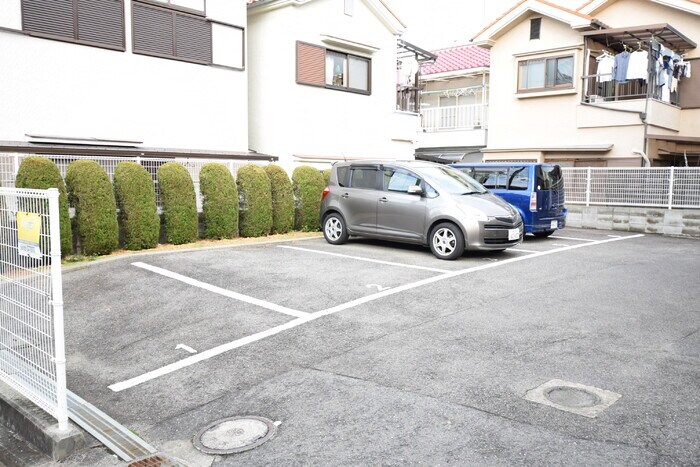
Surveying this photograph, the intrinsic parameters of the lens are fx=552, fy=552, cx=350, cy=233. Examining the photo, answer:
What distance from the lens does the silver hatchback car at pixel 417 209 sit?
940 cm

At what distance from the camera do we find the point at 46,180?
897 cm

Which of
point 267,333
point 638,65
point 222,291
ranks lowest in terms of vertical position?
point 267,333

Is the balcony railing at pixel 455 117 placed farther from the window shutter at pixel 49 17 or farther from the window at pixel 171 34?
the window shutter at pixel 49 17

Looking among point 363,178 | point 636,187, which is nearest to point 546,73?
point 636,187

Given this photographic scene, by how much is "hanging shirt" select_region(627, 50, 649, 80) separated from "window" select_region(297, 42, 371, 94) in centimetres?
847

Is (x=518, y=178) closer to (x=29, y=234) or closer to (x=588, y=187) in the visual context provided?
(x=588, y=187)

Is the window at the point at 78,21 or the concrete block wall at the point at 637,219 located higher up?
the window at the point at 78,21

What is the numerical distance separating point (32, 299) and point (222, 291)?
11.0ft

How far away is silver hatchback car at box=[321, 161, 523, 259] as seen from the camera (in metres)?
9.40

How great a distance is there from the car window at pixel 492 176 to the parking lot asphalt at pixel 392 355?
362 cm

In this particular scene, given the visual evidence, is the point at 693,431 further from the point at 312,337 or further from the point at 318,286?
the point at 318,286

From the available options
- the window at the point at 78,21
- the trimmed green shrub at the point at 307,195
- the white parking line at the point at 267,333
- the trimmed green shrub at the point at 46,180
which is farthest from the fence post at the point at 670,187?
the trimmed green shrub at the point at 46,180

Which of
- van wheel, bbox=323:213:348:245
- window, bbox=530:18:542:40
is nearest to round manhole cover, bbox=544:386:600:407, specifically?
van wheel, bbox=323:213:348:245

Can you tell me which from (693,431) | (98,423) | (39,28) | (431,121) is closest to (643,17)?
(431,121)
